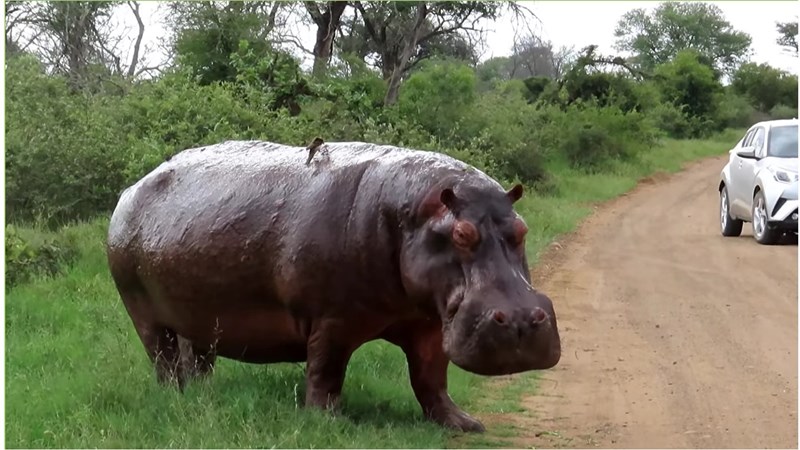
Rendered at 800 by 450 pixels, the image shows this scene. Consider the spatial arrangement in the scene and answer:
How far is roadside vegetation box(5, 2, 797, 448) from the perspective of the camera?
4957 mm

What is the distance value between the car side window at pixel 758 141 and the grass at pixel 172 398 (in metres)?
7.58

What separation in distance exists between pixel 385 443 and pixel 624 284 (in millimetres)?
6427

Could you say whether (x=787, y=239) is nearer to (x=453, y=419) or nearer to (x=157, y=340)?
(x=453, y=419)

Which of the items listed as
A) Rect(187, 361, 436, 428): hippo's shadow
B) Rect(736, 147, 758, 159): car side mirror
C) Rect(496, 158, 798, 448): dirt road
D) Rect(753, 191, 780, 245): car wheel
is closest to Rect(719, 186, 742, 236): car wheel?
Rect(496, 158, 798, 448): dirt road

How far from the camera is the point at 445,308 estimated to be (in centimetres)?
424

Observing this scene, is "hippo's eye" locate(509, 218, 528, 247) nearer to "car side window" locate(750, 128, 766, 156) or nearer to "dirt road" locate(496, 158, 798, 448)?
"dirt road" locate(496, 158, 798, 448)

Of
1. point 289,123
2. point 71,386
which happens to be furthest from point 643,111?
point 71,386

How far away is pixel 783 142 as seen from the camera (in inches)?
516

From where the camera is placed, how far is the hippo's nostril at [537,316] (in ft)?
13.0

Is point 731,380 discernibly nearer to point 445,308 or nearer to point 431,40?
point 445,308

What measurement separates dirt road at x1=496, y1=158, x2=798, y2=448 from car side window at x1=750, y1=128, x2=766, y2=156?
120 cm

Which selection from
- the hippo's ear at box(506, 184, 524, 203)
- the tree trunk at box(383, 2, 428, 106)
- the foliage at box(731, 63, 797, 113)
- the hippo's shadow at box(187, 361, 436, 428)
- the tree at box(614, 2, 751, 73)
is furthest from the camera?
the tree at box(614, 2, 751, 73)

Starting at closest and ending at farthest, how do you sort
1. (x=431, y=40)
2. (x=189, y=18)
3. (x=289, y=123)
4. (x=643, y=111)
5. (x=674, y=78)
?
(x=289, y=123) → (x=189, y=18) → (x=643, y=111) → (x=431, y=40) → (x=674, y=78)

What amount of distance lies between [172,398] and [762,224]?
9.66 m
